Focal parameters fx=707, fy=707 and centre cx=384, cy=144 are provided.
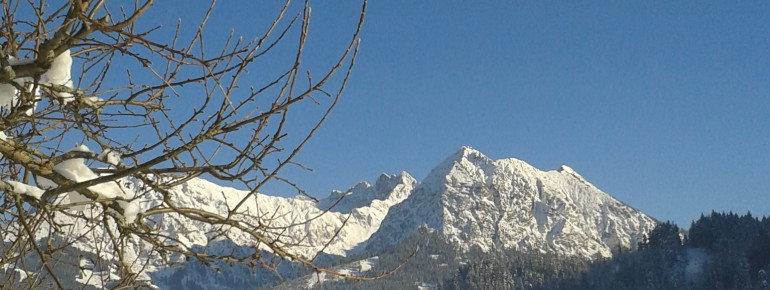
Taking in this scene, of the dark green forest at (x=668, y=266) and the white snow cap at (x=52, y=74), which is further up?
the dark green forest at (x=668, y=266)

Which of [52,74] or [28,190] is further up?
[52,74]

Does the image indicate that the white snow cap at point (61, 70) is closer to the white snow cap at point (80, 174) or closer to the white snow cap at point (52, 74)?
the white snow cap at point (52, 74)

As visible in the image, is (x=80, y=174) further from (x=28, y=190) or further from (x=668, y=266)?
(x=668, y=266)

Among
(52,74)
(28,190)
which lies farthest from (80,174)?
(52,74)

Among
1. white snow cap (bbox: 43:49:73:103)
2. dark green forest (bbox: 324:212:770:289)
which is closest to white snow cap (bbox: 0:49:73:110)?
white snow cap (bbox: 43:49:73:103)

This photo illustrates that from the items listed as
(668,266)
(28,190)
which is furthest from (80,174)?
(668,266)

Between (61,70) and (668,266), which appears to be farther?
(668,266)

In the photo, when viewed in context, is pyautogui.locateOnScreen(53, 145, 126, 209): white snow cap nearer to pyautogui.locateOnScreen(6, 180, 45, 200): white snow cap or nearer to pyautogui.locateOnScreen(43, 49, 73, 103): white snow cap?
pyautogui.locateOnScreen(6, 180, 45, 200): white snow cap

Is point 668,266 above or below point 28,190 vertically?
above

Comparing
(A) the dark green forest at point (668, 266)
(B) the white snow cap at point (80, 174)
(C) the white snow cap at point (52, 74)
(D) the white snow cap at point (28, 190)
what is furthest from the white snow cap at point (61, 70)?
(A) the dark green forest at point (668, 266)

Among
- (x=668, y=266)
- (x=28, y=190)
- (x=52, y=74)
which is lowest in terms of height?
(x=28, y=190)

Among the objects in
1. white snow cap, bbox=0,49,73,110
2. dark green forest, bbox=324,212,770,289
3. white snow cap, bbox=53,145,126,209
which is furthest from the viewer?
dark green forest, bbox=324,212,770,289

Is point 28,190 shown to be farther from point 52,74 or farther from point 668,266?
point 668,266

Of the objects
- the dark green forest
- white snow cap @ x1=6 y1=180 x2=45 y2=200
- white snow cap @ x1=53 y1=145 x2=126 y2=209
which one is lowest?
white snow cap @ x1=6 y1=180 x2=45 y2=200
